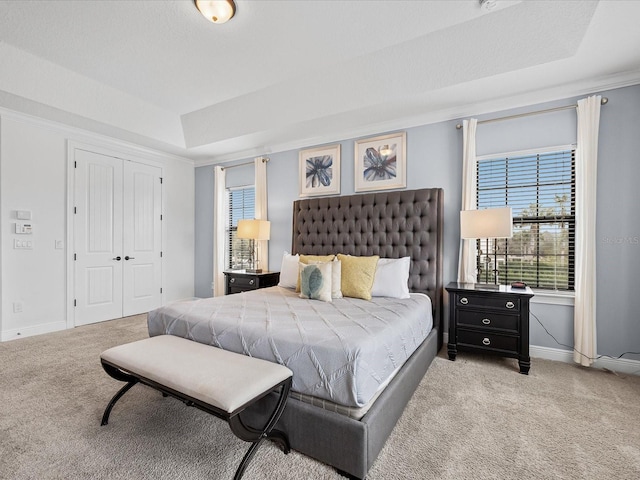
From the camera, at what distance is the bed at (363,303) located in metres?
1.57

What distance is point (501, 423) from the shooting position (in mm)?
2029

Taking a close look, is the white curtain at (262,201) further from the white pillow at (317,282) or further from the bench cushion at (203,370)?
the bench cushion at (203,370)

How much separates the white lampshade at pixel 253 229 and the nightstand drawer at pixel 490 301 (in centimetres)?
275

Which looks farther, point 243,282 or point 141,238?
point 141,238

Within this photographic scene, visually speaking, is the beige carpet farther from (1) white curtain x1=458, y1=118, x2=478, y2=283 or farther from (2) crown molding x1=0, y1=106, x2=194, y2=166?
(2) crown molding x1=0, y1=106, x2=194, y2=166

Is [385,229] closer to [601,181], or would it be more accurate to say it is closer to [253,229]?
[253,229]

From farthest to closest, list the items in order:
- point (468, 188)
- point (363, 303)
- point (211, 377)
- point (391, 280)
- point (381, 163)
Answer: point (381, 163) < point (468, 188) < point (391, 280) < point (363, 303) < point (211, 377)

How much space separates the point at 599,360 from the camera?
9.56ft

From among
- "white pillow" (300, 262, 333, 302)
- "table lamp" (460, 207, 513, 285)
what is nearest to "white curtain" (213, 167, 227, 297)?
"white pillow" (300, 262, 333, 302)

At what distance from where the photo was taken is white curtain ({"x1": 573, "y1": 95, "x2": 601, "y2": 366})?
9.37 ft

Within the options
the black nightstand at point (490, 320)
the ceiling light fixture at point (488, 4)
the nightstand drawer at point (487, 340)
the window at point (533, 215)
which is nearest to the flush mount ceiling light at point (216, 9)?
the ceiling light fixture at point (488, 4)

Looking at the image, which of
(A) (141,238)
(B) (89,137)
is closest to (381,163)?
(A) (141,238)

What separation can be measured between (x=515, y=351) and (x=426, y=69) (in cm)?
276

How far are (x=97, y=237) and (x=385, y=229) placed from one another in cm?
402
